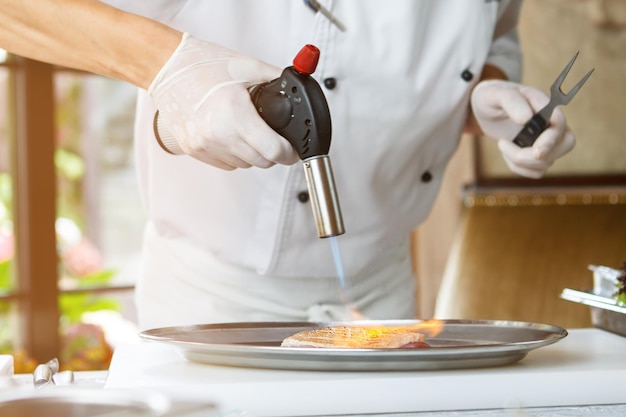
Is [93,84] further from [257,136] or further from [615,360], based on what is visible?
[615,360]

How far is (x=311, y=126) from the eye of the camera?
3.04 feet

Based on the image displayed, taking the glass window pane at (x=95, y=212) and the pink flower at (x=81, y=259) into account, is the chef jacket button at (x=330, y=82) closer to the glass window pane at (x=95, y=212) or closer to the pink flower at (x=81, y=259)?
the glass window pane at (x=95, y=212)

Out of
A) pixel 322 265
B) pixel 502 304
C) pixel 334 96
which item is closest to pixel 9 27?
pixel 334 96

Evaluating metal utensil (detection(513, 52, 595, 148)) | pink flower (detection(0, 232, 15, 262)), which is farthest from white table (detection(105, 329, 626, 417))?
pink flower (detection(0, 232, 15, 262))

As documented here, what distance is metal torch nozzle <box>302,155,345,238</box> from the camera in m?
0.93

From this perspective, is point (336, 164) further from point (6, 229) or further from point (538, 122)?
point (6, 229)

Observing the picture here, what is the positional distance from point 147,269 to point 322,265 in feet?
1.19

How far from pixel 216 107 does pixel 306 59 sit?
184 mm

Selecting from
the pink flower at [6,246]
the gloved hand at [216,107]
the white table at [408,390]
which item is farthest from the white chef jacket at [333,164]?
the pink flower at [6,246]

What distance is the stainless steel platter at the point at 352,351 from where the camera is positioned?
83 cm

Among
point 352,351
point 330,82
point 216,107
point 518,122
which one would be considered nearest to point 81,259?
point 330,82

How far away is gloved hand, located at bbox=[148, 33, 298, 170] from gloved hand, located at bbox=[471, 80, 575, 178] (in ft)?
1.66

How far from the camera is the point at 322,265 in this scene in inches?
59.7

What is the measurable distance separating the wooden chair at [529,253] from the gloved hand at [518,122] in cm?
155
